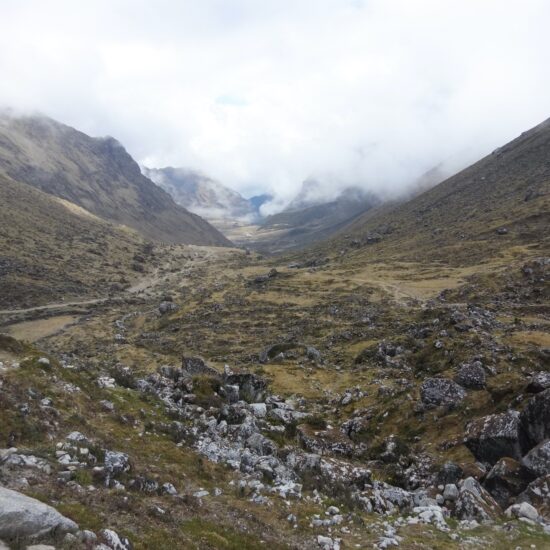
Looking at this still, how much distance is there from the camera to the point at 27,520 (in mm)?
11242

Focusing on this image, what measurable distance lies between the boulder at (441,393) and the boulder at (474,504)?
426 inches

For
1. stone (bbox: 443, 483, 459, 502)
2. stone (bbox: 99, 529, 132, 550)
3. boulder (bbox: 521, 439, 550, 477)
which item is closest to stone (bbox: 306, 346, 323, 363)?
→ stone (bbox: 443, 483, 459, 502)

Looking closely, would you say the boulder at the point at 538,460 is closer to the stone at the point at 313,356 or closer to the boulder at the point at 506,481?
the boulder at the point at 506,481

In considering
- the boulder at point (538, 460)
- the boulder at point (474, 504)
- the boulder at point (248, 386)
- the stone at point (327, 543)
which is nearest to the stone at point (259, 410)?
the boulder at point (248, 386)

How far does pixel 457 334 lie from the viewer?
153 feet

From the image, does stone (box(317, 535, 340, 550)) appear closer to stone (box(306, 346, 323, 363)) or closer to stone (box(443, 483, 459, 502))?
stone (box(443, 483, 459, 502))

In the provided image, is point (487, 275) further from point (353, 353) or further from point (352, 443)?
point (352, 443)

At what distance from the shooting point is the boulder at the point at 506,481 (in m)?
20.0

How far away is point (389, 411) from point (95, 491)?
23.2m

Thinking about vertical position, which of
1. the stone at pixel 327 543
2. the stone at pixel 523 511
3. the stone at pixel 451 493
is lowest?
the stone at pixel 523 511

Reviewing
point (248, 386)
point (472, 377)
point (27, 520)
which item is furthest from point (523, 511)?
point (248, 386)

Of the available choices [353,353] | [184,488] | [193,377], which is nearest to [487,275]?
[353,353]

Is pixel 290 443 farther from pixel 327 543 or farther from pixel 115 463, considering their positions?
pixel 115 463

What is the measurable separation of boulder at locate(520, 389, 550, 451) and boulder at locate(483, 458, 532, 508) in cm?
220
